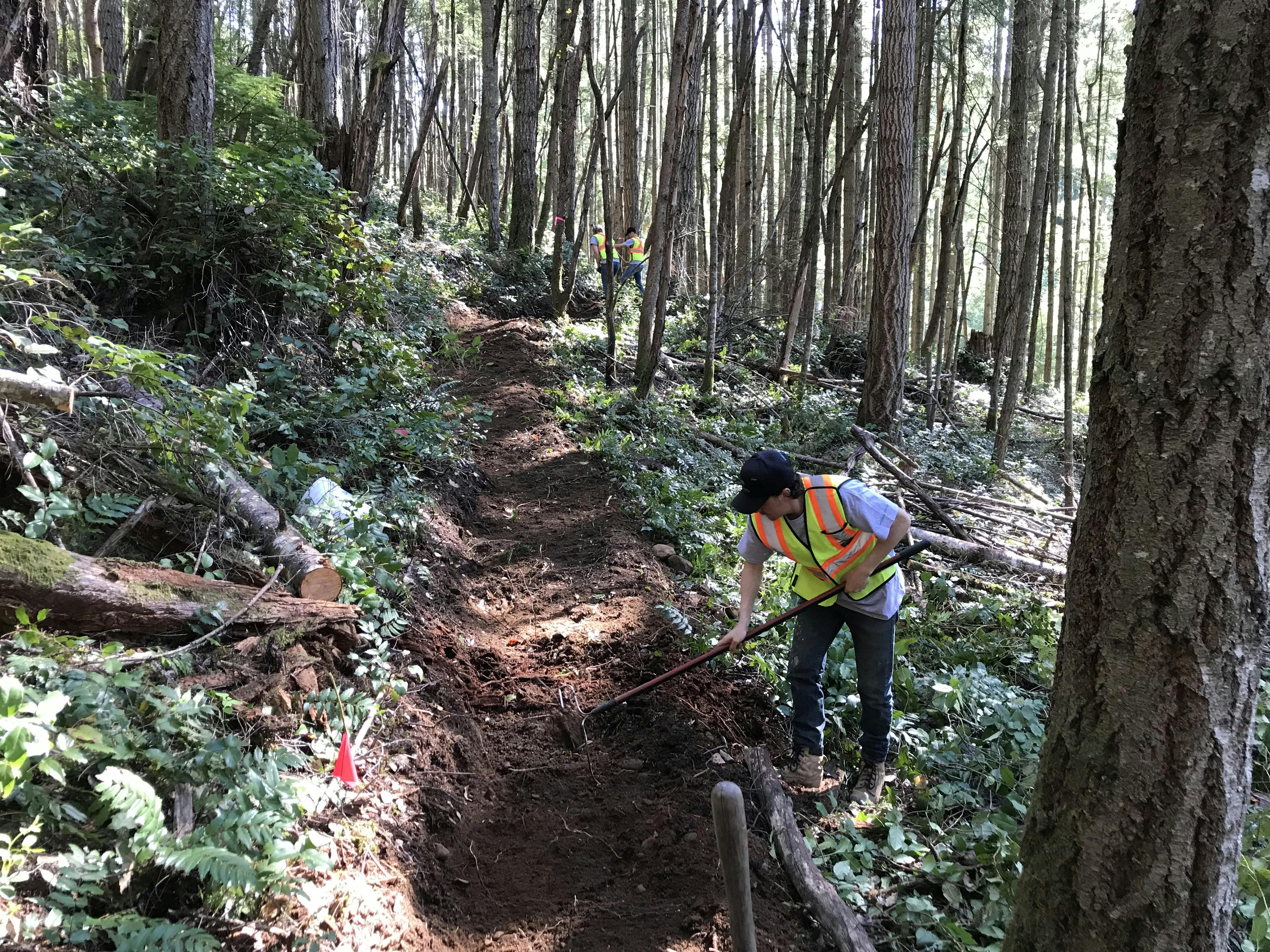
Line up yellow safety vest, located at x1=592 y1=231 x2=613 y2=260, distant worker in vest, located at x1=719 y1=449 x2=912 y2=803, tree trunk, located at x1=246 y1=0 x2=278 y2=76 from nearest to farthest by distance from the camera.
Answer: distant worker in vest, located at x1=719 y1=449 x2=912 y2=803 < yellow safety vest, located at x1=592 y1=231 x2=613 y2=260 < tree trunk, located at x1=246 y1=0 x2=278 y2=76

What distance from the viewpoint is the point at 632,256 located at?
14.5 m

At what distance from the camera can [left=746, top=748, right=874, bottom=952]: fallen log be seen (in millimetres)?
2943

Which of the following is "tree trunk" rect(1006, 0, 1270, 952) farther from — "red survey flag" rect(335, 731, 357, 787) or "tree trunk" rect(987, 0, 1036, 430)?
"tree trunk" rect(987, 0, 1036, 430)

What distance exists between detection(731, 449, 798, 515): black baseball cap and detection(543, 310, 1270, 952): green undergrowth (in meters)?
1.37

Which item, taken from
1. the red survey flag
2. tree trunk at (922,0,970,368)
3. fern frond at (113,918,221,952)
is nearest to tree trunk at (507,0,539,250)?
tree trunk at (922,0,970,368)

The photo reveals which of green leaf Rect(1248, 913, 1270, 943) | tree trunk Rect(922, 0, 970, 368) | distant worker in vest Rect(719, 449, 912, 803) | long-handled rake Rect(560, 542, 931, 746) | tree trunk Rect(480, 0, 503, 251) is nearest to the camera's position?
green leaf Rect(1248, 913, 1270, 943)

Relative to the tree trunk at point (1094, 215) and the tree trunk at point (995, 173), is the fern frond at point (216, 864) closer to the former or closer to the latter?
the tree trunk at point (995, 173)

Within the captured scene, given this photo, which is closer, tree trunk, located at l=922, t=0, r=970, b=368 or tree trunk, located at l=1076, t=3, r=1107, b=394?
tree trunk, located at l=922, t=0, r=970, b=368

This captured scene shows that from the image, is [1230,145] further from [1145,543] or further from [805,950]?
[805,950]

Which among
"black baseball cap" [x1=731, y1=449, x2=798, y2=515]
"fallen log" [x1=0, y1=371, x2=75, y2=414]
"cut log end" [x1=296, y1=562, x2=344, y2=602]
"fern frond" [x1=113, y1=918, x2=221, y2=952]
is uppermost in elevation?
"fallen log" [x1=0, y1=371, x2=75, y2=414]

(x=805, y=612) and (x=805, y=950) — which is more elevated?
(x=805, y=612)

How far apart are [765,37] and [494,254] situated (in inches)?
514

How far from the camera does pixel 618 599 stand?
5492 mm

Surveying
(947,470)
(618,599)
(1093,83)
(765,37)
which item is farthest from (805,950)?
(765,37)
